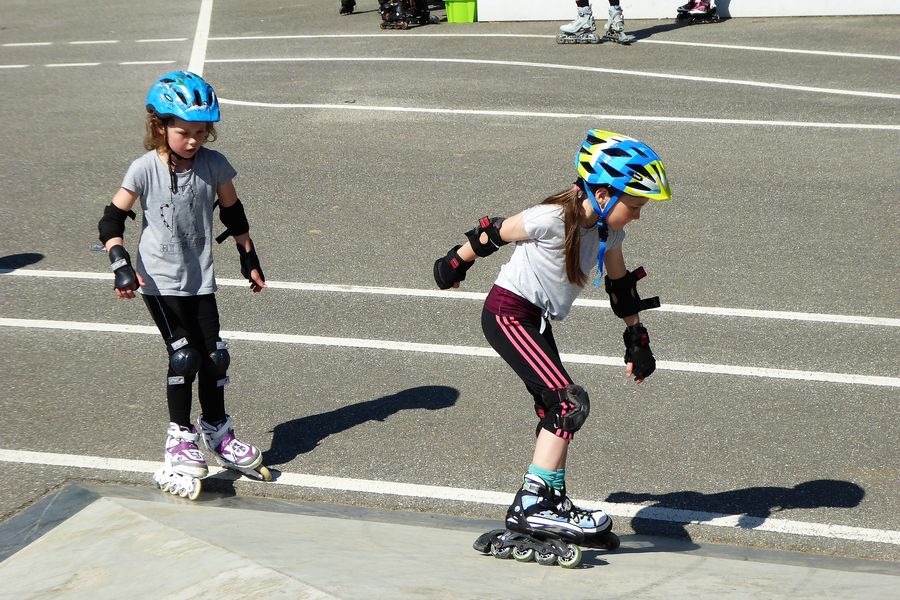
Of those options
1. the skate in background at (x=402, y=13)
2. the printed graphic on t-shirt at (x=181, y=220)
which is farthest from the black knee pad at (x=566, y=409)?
the skate in background at (x=402, y=13)

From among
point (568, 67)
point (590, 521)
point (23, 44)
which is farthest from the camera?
point (23, 44)

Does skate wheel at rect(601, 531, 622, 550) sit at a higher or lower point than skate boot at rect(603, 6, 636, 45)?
lower

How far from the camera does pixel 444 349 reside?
736 centimetres

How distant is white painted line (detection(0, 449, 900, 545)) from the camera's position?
17.1ft

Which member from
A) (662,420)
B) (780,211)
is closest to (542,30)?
(780,211)

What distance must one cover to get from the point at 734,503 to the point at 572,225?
1.82 metres

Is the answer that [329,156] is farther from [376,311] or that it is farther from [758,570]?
[758,570]

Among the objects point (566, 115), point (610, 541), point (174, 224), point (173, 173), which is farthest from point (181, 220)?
point (566, 115)

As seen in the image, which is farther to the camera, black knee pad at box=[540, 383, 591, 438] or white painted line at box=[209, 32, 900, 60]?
white painted line at box=[209, 32, 900, 60]

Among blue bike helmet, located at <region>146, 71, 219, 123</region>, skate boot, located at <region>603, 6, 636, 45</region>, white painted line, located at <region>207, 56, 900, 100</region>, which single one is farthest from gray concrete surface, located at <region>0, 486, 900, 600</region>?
skate boot, located at <region>603, 6, 636, 45</region>

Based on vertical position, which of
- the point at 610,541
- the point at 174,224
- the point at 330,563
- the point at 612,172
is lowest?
the point at 610,541

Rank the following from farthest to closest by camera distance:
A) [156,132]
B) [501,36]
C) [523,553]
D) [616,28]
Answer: [501,36], [616,28], [156,132], [523,553]

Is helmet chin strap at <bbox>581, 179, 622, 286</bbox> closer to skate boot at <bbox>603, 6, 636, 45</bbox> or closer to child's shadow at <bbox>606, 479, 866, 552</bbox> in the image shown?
child's shadow at <bbox>606, 479, 866, 552</bbox>

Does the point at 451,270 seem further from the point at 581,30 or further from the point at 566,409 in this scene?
the point at 581,30
